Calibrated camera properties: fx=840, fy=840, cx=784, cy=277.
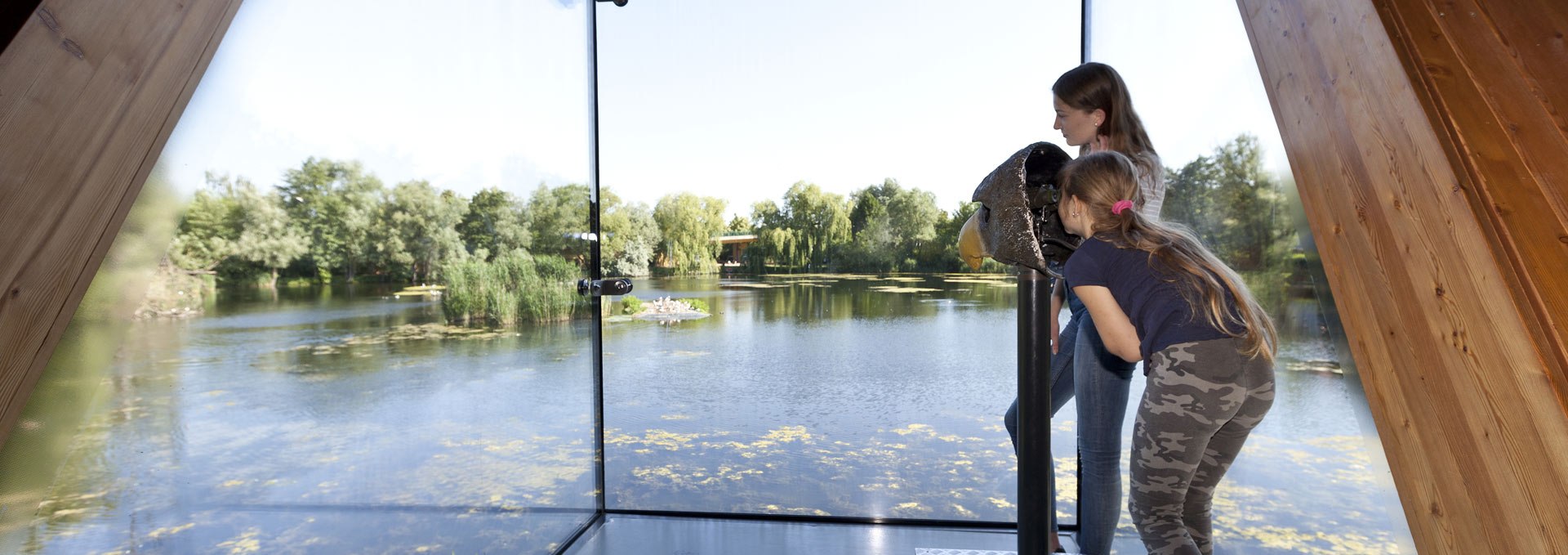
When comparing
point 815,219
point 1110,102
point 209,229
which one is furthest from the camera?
point 815,219

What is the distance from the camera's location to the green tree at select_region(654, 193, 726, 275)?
8.78ft

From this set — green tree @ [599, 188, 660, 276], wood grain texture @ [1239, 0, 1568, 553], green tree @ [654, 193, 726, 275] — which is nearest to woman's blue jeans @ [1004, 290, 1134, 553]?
wood grain texture @ [1239, 0, 1568, 553]

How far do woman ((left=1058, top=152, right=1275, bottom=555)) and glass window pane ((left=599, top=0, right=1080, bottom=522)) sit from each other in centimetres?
94

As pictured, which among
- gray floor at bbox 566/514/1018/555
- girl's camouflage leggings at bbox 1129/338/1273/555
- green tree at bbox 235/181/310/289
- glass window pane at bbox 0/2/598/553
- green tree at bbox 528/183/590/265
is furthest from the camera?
gray floor at bbox 566/514/1018/555

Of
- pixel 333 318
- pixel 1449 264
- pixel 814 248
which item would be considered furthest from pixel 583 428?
pixel 1449 264

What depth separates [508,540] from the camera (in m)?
2.04

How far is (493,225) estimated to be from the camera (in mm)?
2006

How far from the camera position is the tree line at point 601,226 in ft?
4.29

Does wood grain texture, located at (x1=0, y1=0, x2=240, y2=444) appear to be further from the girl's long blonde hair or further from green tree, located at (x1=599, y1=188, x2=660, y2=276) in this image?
green tree, located at (x1=599, y1=188, x2=660, y2=276)

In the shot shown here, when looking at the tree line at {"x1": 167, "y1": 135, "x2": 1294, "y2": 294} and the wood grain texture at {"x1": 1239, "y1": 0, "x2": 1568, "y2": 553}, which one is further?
the tree line at {"x1": 167, "y1": 135, "x2": 1294, "y2": 294}

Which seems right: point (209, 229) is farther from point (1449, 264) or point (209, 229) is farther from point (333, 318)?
point (1449, 264)

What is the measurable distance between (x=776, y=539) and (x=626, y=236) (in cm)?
102

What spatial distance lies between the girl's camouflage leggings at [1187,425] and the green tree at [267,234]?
1490 millimetres

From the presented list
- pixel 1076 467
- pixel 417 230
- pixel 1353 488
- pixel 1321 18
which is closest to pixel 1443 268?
pixel 1321 18
